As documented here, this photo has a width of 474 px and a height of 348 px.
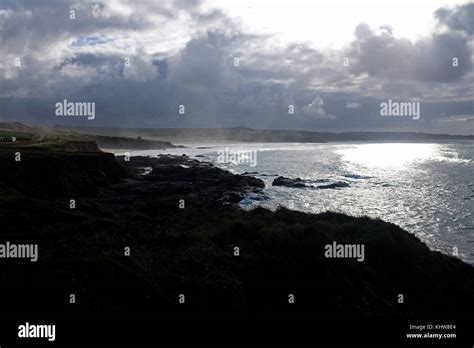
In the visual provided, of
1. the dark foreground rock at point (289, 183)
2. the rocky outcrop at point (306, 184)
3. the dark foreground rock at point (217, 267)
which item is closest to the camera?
the dark foreground rock at point (217, 267)

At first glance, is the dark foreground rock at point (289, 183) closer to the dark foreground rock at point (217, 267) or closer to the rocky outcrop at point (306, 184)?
the rocky outcrop at point (306, 184)

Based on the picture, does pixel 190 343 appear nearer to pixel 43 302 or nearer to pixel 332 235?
pixel 43 302

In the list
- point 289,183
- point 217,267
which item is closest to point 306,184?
point 289,183

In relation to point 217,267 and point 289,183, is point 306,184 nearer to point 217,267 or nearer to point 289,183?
point 289,183

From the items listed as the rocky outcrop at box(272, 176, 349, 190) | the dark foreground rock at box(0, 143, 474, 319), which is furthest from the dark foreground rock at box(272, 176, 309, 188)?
the dark foreground rock at box(0, 143, 474, 319)

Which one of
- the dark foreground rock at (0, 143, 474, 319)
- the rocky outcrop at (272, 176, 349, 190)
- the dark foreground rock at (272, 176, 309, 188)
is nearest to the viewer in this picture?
the dark foreground rock at (0, 143, 474, 319)

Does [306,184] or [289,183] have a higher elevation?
[289,183]

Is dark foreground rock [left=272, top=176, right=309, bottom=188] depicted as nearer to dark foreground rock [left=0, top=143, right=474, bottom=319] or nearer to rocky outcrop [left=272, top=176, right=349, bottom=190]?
rocky outcrop [left=272, top=176, right=349, bottom=190]

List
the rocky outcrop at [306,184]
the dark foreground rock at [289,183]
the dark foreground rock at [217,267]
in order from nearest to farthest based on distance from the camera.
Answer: the dark foreground rock at [217,267] < the rocky outcrop at [306,184] < the dark foreground rock at [289,183]

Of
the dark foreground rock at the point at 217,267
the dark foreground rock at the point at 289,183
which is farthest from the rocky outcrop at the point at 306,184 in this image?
the dark foreground rock at the point at 217,267

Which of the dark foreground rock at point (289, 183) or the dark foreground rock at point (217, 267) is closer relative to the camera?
the dark foreground rock at point (217, 267)
